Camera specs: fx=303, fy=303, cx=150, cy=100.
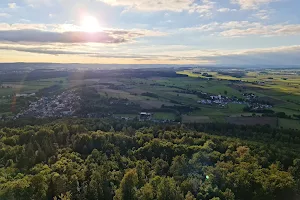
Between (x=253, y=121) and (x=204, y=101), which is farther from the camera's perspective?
(x=204, y=101)

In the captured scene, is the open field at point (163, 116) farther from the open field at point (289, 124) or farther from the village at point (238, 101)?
the open field at point (289, 124)

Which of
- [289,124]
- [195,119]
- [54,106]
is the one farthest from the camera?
[54,106]

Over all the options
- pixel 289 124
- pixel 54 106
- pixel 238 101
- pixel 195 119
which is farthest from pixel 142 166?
pixel 238 101

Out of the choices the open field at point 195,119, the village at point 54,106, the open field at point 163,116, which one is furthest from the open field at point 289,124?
the village at point 54,106

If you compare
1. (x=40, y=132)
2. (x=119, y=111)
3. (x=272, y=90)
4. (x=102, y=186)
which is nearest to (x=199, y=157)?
(x=102, y=186)

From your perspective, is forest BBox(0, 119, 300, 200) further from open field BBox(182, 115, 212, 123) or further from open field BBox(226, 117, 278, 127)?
open field BBox(182, 115, 212, 123)

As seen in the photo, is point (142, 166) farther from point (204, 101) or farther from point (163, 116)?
point (204, 101)

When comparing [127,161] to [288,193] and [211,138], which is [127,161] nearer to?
[211,138]

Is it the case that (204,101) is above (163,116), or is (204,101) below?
above

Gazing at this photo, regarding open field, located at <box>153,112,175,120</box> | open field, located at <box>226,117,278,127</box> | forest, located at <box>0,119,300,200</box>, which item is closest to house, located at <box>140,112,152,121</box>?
open field, located at <box>153,112,175,120</box>
